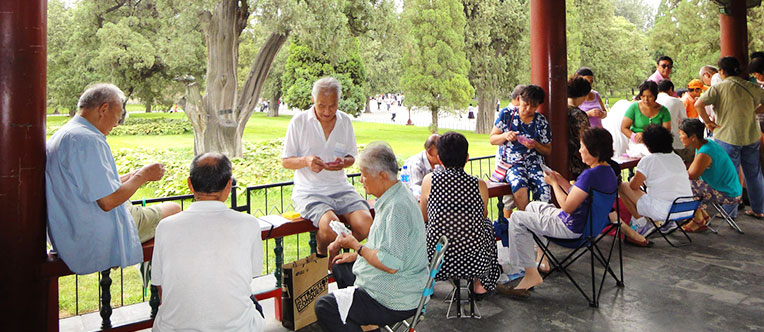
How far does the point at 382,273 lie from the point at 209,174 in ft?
2.78

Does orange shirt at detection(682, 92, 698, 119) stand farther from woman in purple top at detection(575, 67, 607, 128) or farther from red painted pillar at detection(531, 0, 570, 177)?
red painted pillar at detection(531, 0, 570, 177)

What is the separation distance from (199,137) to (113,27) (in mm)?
3110

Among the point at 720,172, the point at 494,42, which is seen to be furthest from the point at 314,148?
the point at 494,42

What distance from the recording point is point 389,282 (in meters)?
2.48

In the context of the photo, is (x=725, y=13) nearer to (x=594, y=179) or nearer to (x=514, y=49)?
(x=594, y=179)

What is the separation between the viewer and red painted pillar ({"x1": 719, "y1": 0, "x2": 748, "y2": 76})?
24.8 feet

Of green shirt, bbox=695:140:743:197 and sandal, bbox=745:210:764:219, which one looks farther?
sandal, bbox=745:210:764:219

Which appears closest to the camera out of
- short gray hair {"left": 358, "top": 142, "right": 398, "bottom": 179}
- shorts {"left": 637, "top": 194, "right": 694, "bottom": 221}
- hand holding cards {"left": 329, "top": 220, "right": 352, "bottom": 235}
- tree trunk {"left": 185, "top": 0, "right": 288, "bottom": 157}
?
short gray hair {"left": 358, "top": 142, "right": 398, "bottom": 179}

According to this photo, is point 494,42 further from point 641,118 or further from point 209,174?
point 209,174

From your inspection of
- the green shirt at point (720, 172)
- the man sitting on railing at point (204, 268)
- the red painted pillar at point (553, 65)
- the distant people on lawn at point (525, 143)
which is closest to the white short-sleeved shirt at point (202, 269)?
the man sitting on railing at point (204, 268)

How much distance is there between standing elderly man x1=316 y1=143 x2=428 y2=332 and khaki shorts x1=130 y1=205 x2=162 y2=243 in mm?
1111

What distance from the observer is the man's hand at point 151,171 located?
2.73m

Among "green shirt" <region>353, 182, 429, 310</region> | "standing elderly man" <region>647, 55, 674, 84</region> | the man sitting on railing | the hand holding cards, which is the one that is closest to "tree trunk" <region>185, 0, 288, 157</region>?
"standing elderly man" <region>647, 55, 674, 84</region>

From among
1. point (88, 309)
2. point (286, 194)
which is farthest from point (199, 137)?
point (88, 309)
